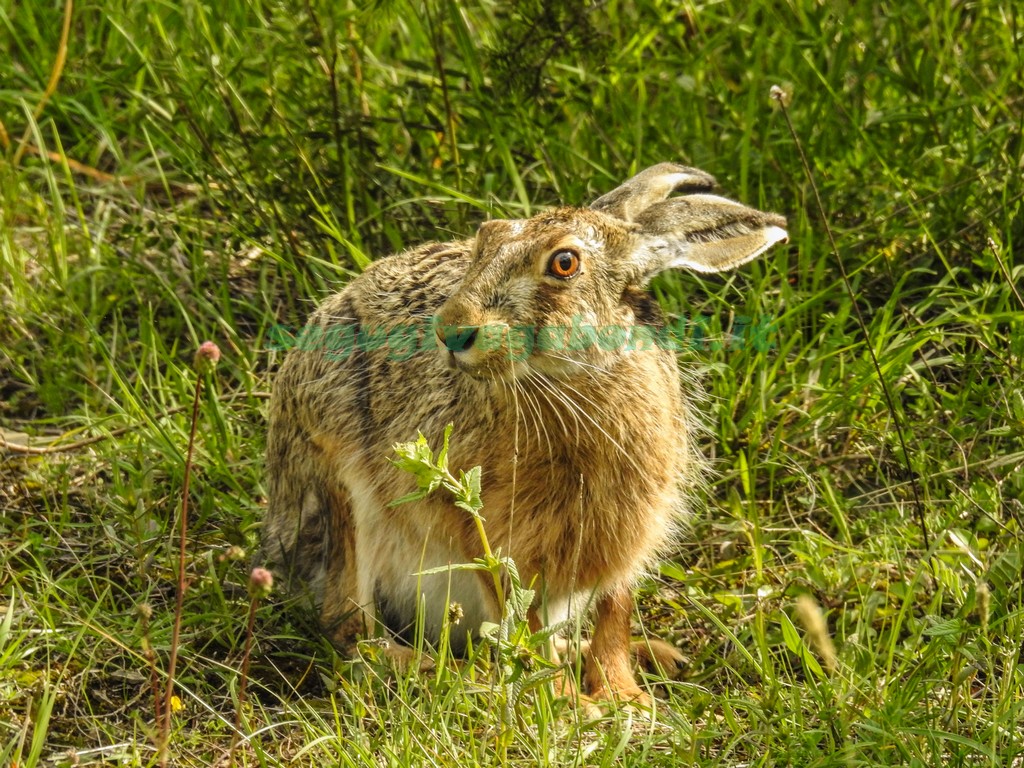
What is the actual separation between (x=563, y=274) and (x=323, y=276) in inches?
61.7

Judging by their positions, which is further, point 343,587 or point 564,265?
point 343,587

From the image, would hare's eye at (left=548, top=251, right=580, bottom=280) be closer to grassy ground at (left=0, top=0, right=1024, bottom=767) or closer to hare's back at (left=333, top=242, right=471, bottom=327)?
hare's back at (left=333, top=242, right=471, bottom=327)

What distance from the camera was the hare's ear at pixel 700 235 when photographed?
13.3ft

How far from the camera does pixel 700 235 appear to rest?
4.11 meters

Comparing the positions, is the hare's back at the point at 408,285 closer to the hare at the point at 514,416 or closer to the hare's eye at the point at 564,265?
the hare at the point at 514,416

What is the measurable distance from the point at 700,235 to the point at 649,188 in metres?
0.30

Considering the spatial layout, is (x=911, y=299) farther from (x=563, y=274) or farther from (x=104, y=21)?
(x=104, y=21)

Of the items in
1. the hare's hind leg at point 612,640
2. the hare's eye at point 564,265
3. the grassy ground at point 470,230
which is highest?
the hare's eye at point 564,265

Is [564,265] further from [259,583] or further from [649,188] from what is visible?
[259,583]

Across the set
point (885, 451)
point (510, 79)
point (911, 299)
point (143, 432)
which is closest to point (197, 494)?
point (143, 432)

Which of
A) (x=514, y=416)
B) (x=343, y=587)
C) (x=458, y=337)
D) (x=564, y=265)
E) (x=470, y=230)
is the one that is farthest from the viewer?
(x=470, y=230)

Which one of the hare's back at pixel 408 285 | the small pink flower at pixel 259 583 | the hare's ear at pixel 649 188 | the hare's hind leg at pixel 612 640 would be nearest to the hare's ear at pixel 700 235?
the hare's ear at pixel 649 188

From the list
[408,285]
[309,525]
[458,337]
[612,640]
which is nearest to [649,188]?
[408,285]

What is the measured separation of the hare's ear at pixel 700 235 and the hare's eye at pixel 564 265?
0.25 meters
